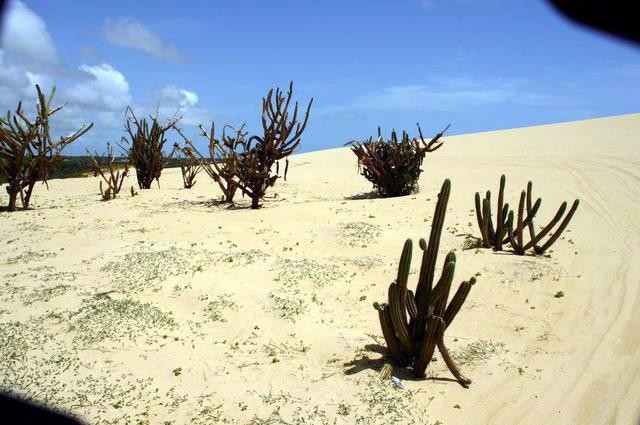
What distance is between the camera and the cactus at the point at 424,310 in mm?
3453

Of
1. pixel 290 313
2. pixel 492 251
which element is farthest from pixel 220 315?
pixel 492 251

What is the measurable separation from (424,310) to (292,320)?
1290 millimetres

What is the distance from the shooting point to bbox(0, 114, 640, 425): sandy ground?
326 centimetres

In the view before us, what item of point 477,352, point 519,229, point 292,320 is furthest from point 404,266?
point 519,229

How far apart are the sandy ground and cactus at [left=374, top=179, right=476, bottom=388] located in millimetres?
185

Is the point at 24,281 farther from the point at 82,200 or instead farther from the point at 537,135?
the point at 537,135

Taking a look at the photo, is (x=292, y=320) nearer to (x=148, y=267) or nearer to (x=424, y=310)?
(x=424, y=310)

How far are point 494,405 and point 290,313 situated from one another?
193 cm

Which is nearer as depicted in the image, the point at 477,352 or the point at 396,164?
the point at 477,352

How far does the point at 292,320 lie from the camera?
14.6 feet

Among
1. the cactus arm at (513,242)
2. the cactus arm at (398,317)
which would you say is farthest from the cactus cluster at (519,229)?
the cactus arm at (398,317)

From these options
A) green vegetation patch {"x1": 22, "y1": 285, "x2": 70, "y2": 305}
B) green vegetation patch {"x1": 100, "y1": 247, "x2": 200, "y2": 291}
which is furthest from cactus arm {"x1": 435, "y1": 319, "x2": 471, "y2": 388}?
green vegetation patch {"x1": 22, "y1": 285, "x2": 70, "y2": 305}

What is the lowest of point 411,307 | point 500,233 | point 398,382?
point 398,382

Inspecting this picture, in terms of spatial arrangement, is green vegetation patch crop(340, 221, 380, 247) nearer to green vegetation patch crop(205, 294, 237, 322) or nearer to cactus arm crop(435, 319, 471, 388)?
green vegetation patch crop(205, 294, 237, 322)
